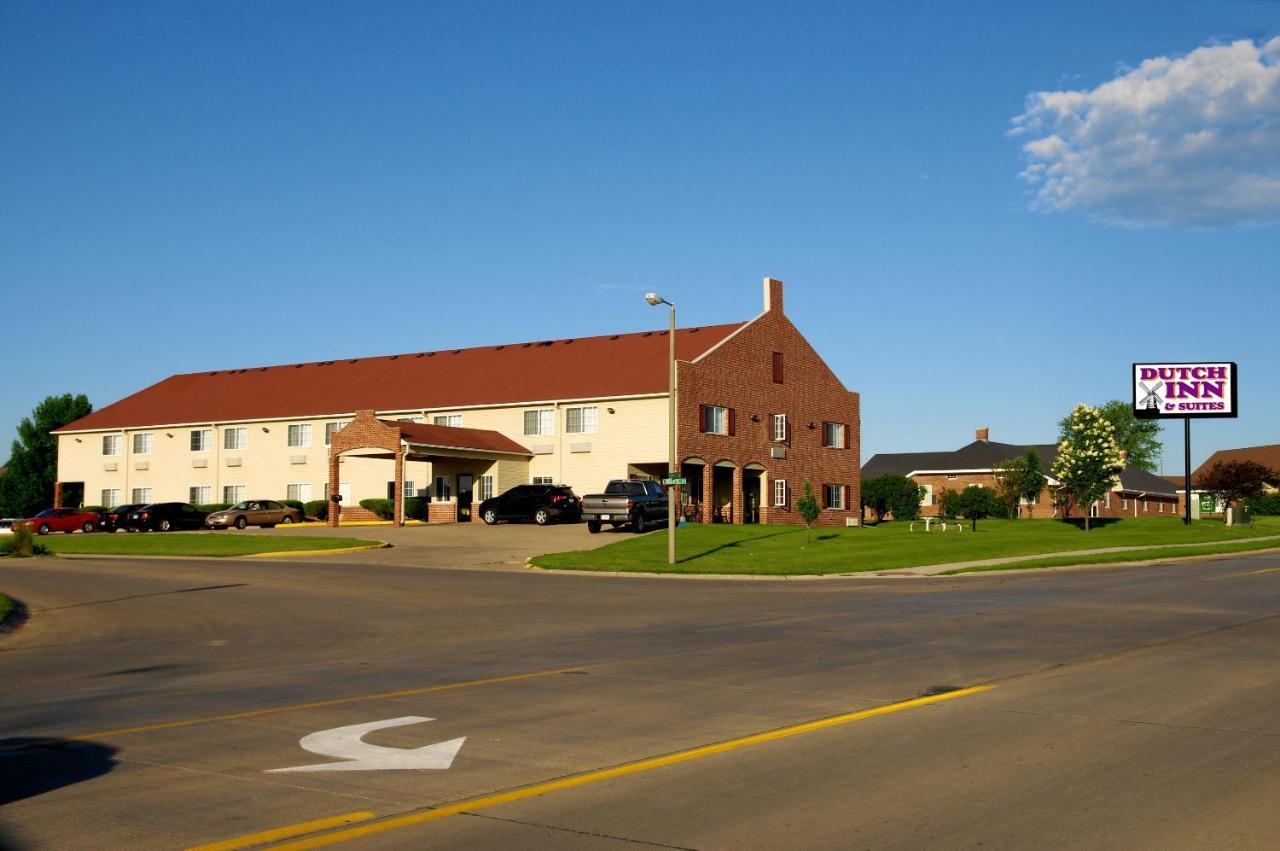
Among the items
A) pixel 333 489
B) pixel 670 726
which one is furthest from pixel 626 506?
pixel 670 726

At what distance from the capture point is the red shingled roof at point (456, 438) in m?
52.8

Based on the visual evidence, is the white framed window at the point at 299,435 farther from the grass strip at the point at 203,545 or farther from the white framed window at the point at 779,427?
the white framed window at the point at 779,427

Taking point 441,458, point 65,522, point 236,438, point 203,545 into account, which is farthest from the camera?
point 236,438

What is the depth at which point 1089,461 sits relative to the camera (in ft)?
189

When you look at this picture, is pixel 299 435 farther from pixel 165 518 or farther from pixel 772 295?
pixel 772 295

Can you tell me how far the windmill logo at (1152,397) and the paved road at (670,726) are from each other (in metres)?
45.0

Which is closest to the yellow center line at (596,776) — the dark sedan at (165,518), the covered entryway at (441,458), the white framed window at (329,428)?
the covered entryway at (441,458)

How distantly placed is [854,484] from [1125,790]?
5953cm

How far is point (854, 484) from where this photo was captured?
66250mm

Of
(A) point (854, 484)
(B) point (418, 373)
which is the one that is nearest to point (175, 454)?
(B) point (418, 373)

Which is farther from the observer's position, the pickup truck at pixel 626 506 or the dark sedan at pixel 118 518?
the dark sedan at pixel 118 518

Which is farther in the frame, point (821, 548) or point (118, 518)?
point (118, 518)

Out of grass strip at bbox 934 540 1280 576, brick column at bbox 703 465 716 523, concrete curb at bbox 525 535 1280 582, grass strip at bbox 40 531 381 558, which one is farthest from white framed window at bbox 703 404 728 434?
concrete curb at bbox 525 535 1280 582

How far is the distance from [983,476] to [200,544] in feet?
196
